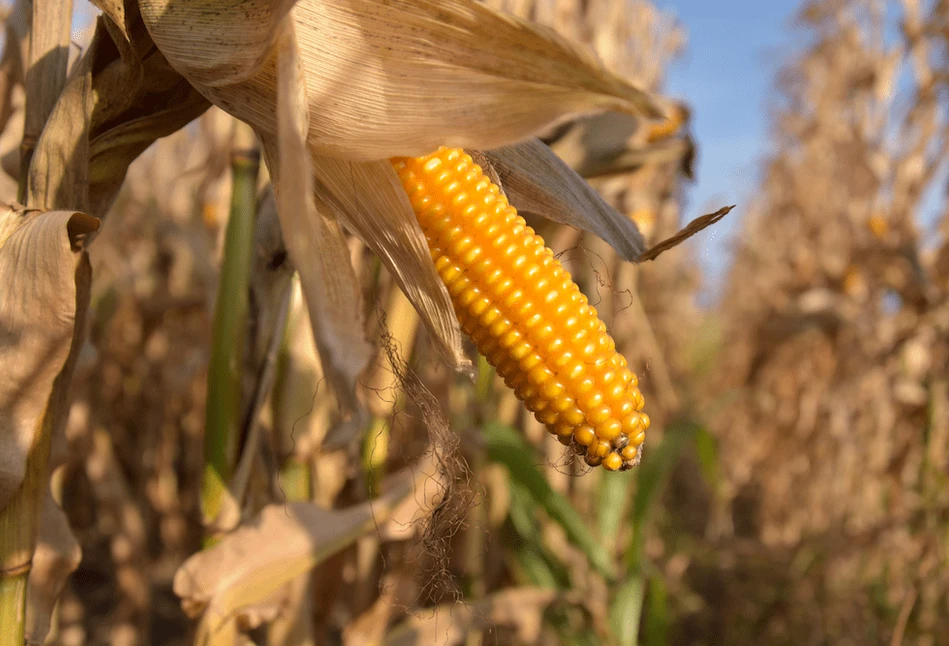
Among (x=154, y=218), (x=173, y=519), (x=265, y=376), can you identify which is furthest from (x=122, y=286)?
(x=265, y=376)

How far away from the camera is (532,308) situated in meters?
0.72

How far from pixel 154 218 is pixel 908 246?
351cm

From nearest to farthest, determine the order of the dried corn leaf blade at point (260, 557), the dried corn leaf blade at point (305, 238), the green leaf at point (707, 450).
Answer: the dried corn leaf blade at point (305, 238), the dried corn leaf blade at point (260, 557), the green leaf at point (707, 450)

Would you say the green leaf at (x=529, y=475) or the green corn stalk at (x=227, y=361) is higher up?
the green corn stalk at (x=227, y=361)

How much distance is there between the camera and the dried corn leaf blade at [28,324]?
0.69m

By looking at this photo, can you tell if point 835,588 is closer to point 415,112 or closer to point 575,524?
point 575,524

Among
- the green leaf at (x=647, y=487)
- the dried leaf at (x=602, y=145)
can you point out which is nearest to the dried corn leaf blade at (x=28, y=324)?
the dried leaf at (x=602, y=145)

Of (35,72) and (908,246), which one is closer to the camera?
(35,72)

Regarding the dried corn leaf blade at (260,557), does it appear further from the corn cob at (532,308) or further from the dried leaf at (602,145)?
the dried leaf at (602,145)

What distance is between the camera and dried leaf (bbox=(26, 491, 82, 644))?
994mm

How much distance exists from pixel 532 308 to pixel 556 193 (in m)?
0.23

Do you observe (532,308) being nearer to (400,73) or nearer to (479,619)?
(400,73)

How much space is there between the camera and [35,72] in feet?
2.81

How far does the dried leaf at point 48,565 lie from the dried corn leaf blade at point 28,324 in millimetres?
347
